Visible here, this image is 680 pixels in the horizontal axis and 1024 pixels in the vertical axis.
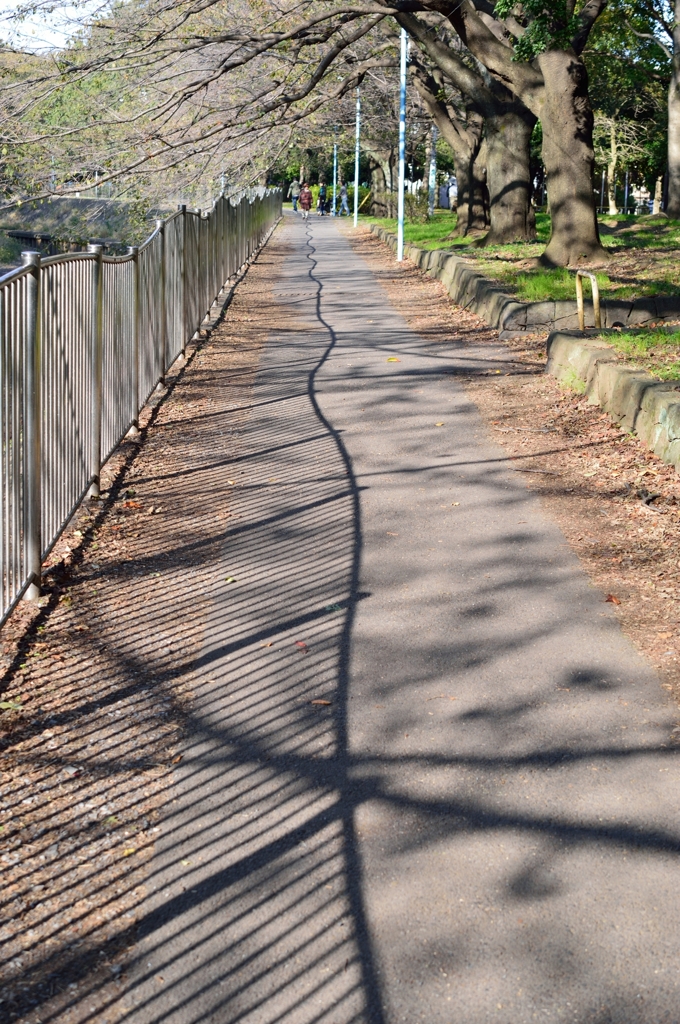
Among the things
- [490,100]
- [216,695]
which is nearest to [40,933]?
[216,695]

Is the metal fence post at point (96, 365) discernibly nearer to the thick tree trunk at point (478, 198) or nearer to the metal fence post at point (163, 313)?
the metal fence post at point (163, 313)

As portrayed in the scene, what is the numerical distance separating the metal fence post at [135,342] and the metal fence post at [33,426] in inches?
158

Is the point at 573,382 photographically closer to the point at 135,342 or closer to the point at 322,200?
the point at 135,342

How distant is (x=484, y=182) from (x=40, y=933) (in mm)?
29486

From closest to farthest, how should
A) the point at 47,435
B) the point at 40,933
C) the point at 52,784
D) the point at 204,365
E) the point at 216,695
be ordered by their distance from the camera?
the point at 40,933 < the point at 52,784 < the point at 216,695 < the point at 47,435 < the point at 204,365

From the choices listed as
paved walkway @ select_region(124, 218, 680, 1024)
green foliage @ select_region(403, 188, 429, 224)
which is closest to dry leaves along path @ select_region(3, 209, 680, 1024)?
paved walkway @ select_region(124, 218, 680, 1024)

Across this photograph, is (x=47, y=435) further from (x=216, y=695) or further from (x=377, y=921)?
(x=377, y=921)

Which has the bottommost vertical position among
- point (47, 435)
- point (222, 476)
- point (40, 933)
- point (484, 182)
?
point (40, 933)

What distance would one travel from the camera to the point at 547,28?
1822cm

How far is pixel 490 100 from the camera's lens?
23719 mm

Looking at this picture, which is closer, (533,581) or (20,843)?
(20,843)

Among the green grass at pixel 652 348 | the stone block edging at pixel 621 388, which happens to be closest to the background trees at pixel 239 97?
the green grass at pixel 652 348

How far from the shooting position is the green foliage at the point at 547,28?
17906mm

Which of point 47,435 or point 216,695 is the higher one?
point 47,435
